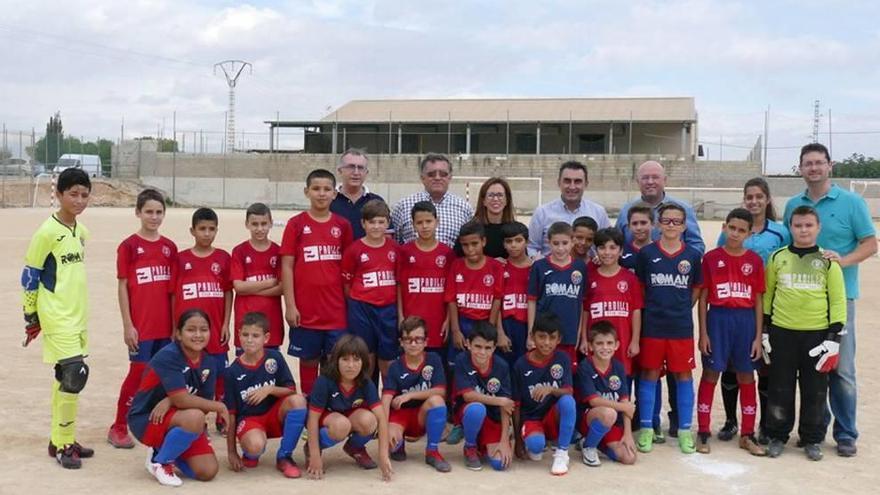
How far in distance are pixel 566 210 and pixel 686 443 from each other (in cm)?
181

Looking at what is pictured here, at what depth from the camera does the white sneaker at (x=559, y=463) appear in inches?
184

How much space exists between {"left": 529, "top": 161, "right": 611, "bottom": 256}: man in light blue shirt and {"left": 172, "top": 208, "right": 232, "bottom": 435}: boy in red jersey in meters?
2.14

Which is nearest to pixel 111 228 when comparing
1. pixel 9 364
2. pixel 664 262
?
pixel 9 364

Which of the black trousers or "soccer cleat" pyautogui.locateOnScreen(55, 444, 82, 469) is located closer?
"soccer cleat" pyautogui.locateOnScreen(55, 444, 82, 469)

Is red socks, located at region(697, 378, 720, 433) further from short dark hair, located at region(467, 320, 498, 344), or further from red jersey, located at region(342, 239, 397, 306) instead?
red jersey, located at region(342, 239, 397, 306)

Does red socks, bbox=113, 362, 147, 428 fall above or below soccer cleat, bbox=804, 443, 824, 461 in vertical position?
above

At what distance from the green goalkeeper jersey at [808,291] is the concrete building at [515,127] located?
3779cm

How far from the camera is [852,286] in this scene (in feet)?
17.8

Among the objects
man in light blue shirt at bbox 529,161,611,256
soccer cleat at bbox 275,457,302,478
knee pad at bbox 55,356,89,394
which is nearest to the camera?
soccer cleat at bbox 275,457,302,478

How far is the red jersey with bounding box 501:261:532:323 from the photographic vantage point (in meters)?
5.34

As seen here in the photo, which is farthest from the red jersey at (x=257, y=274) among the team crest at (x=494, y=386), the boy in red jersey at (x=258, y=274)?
the team crest at (x=494, y=386)

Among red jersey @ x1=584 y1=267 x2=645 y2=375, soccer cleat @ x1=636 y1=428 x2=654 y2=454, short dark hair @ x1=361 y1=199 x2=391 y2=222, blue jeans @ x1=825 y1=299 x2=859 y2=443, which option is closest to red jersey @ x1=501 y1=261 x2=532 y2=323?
red jersey @ x1=584 y1=267 x2=645 y2=375

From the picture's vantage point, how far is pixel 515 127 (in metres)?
45.0

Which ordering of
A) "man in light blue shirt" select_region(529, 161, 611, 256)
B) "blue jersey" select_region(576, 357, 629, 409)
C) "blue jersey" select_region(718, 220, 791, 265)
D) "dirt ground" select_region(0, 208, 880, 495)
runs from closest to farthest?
"dirt ground" select_region(0, 208, 880, 495), "blue jersey" select_region(576, 357, 629, 409), "blue jersey" select_region(718, 220, 791, 265), "man in light blue shirt" select_region(529, 161, 611, 256)
